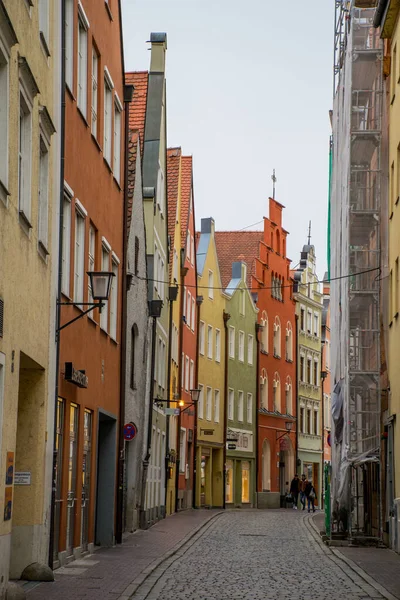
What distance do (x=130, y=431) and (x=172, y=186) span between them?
21.4 meters

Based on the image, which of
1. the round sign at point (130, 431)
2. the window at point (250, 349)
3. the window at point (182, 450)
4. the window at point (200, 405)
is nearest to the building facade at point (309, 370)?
the window at point (250, 349)

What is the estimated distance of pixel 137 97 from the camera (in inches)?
1480

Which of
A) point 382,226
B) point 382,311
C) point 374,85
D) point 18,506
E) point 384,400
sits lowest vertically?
point 18,506

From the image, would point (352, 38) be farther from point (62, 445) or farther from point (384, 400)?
point (62, 445)

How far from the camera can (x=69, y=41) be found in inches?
772

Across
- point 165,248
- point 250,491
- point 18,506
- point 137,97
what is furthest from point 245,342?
point 18,506

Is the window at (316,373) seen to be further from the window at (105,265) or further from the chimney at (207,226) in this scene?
the window at (105,265)

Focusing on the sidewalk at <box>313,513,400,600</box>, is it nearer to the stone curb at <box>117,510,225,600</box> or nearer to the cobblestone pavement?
the cobblestone pavement

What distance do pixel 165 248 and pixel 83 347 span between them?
800 inches

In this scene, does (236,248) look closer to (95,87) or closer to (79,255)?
(95,87)

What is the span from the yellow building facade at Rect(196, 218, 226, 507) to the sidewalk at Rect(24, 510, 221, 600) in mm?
25432

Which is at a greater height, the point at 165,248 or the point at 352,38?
the point at 352,38

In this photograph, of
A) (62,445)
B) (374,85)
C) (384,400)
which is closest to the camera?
(62,445)

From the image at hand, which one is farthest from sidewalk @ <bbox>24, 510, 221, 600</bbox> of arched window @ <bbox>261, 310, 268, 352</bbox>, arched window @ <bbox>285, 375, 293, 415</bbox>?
arched window @ <bbox>285, 375, 293, 415</bbox>
